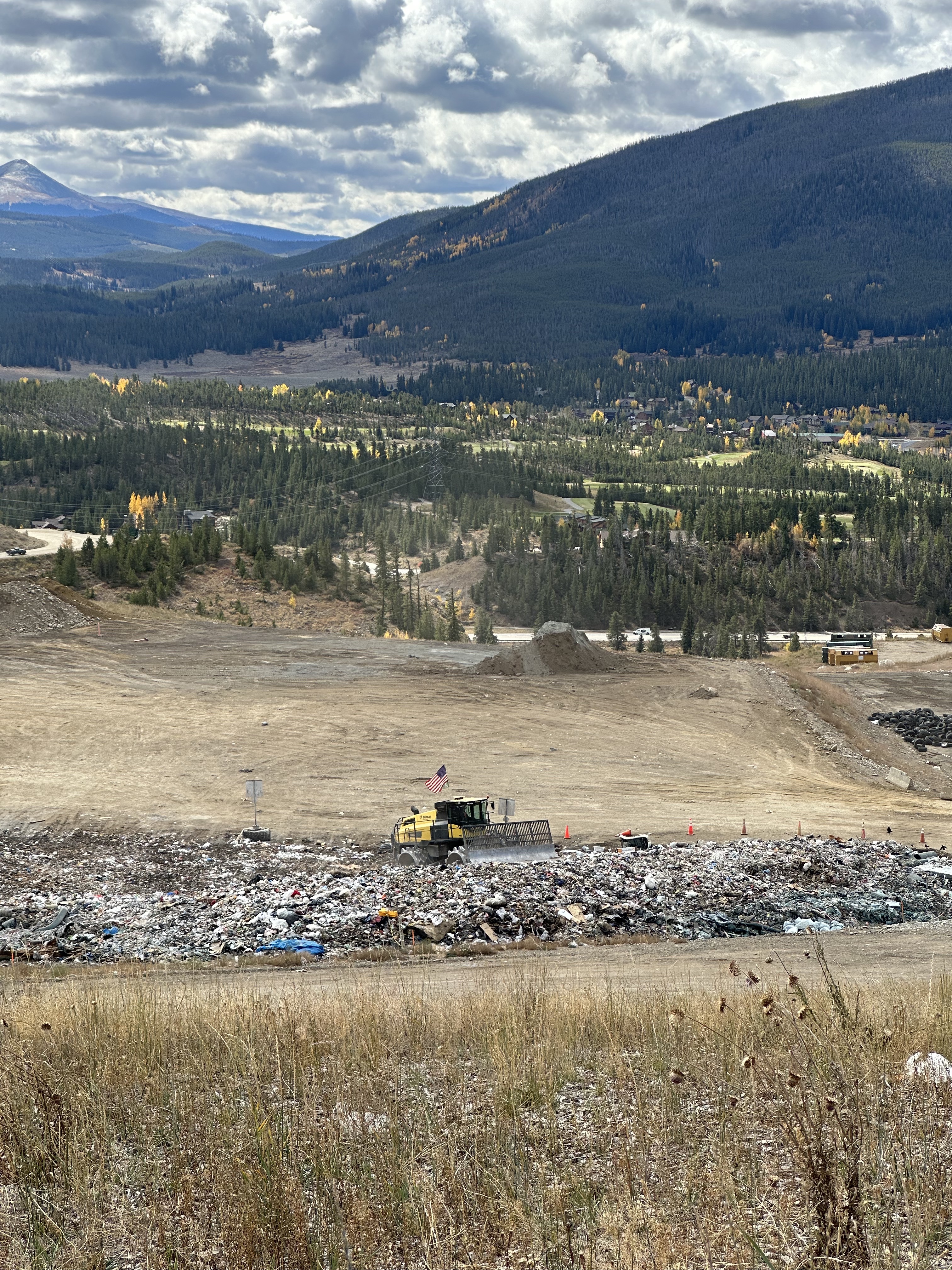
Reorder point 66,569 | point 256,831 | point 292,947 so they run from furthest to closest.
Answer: point 66,569, point 256,831, point 292,947

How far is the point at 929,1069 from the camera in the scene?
34.1ft

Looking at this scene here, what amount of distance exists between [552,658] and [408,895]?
39305 mm

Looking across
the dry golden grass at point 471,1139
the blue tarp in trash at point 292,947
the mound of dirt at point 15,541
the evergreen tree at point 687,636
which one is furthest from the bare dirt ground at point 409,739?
the dry golden grass at point 471,1139

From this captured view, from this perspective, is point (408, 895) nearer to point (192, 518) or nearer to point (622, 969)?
point (622, 969)

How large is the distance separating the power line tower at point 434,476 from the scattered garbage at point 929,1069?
5066 inches

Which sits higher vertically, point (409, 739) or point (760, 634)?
point (409, 739)

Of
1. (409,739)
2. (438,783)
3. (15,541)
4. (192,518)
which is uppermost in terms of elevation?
(192,518)

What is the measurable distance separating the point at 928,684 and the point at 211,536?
54.8m

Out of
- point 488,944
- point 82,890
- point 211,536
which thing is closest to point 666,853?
point 488,944

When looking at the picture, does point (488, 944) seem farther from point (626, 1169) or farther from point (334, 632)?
point (334, 632)

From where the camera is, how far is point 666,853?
33.2 m

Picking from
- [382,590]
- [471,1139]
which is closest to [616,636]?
[382,590]

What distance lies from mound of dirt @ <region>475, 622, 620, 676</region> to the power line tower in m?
72.0

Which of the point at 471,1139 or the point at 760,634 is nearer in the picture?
the point at 471,1139
